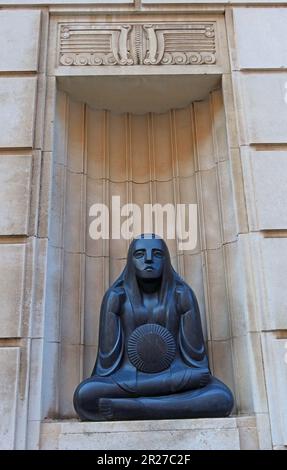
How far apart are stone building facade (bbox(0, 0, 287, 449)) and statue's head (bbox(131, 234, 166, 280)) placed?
746 millimetres

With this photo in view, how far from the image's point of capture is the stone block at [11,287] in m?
4.08

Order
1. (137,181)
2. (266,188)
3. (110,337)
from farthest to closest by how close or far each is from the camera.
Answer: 1. (137,181)
2. (266,188)
3. (110,337)

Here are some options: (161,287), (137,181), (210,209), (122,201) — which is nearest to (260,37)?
(210,209)

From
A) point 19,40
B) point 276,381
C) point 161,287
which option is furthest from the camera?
point 19,40

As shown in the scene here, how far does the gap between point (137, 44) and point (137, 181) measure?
148 cm

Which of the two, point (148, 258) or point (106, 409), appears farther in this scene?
point (148, 258)

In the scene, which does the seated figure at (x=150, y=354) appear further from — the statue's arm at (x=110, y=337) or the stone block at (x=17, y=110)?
the stone block at (x=17, y=110)

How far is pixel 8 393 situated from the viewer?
387 centimetres

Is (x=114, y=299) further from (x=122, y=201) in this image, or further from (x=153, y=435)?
(x=122, y=201)

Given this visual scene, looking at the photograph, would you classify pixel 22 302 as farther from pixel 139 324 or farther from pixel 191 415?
pixel 191 415

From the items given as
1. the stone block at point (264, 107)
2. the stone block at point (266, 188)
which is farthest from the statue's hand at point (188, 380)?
the stone block at point (264, 107)

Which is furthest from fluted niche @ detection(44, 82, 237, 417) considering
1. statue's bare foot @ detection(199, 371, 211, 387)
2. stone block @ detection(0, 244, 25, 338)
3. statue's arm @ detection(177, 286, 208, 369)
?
statue's bare foot @ detection(199, 371, 211, 387)

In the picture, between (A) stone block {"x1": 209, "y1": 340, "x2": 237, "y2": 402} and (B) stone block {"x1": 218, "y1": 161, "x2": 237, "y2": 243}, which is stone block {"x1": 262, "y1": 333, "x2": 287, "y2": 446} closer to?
(A) stone block {"x1": 209, "y1": 340, "x2": 237, "y2": 402}

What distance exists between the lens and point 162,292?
4414 mm
